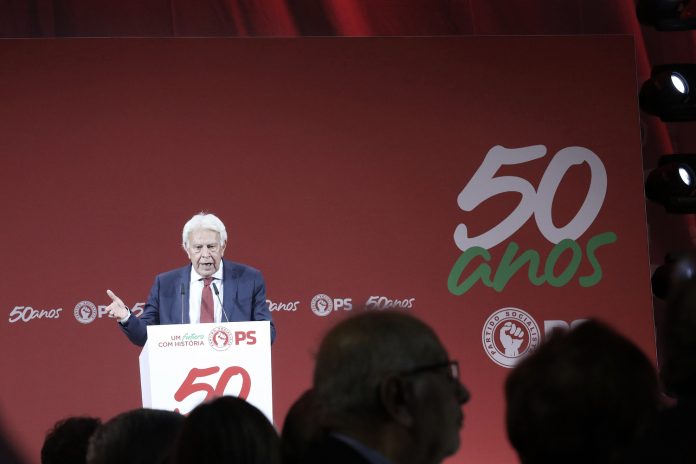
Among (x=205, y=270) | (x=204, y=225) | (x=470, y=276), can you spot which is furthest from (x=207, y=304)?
(x=470, y=276)

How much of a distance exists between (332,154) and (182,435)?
4.64m

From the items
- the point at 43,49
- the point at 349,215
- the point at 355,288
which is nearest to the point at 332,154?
the point at 349,215

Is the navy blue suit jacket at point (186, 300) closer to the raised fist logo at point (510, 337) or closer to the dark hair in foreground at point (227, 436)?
the raised fist logo at point (510, 337)

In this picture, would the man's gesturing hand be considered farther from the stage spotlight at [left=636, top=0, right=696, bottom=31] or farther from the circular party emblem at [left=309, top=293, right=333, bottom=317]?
the stage spotlight at [left=636, top=0, right=696, bottom=31]

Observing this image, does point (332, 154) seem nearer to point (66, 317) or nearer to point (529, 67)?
point (529, 67)

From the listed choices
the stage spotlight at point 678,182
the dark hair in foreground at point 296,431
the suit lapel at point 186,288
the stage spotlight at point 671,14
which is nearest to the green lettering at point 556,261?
the stage spotlight at point 678,182

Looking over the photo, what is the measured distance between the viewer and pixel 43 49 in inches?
242

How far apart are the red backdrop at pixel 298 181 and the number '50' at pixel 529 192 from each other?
0.13ft

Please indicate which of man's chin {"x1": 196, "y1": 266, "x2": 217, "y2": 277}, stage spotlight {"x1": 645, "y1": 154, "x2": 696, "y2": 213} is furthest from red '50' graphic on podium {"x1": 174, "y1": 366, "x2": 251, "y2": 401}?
stage spotlight {"x1": 645, "y1": 154, "x2": 696, "y2": 213}

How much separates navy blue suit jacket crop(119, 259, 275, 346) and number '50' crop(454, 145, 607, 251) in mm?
1243

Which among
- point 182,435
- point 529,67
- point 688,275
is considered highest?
point 529,67

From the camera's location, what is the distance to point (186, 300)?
5863 mm

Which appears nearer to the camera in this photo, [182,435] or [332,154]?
[182,435]

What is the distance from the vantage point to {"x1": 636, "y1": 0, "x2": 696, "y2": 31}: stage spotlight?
14.2 ft
